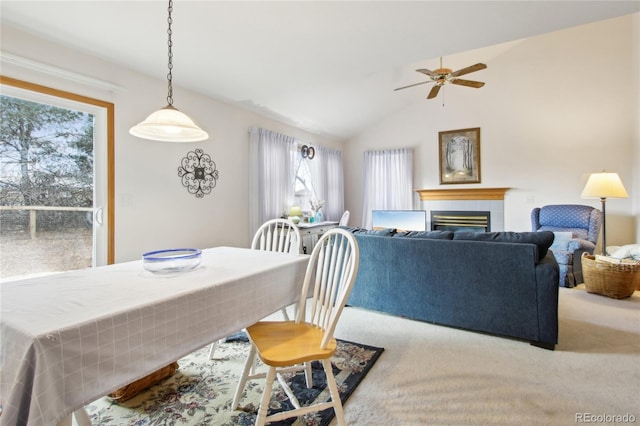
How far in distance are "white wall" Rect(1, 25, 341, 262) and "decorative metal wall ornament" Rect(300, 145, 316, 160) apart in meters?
1.47

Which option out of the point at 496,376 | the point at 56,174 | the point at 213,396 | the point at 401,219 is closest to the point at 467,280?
the point at 496,376

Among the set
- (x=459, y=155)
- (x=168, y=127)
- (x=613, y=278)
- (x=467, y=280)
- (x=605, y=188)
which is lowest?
(x=613, y=278)

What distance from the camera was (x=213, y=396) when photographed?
1.69 m

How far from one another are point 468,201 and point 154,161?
16.4 ft

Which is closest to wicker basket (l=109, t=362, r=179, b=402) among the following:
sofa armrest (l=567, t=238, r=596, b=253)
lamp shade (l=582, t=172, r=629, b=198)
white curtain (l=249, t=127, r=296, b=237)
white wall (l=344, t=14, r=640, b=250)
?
white curtain (l=249, t=127, r=296, b=237)

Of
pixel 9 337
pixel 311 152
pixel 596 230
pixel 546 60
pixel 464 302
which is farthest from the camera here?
pixel 311 152

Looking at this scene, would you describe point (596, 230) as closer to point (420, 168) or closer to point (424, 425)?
point (420, 168)

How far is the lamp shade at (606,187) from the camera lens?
3596 mm

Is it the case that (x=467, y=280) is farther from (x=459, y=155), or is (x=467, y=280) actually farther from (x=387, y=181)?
(x=387, y=181)

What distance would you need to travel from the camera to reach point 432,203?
18.8ft

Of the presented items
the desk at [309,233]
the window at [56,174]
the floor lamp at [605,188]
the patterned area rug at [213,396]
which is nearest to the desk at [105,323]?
the patterned area rug at [213,396]

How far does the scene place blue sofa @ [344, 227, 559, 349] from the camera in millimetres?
2201

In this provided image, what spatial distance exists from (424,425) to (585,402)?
3.02ft

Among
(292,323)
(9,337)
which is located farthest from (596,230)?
A: (9,337)
